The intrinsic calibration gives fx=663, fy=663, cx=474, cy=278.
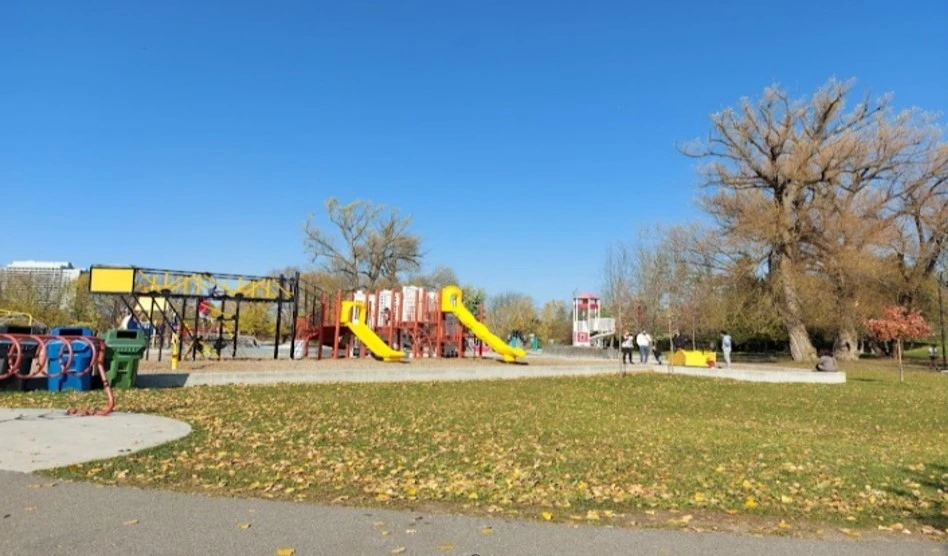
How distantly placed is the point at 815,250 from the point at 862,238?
2.32m

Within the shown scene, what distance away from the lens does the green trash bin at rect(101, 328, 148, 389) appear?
48.4ft

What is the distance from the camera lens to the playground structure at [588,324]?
54.9m

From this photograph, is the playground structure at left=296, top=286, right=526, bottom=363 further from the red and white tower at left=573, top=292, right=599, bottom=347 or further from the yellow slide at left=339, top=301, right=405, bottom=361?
the red and white tower at left=573, top=292, right=599, bottom=347

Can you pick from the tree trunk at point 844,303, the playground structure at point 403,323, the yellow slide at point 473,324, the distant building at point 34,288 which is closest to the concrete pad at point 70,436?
the playground structure at point 403,323

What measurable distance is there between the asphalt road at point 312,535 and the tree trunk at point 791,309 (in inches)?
1353

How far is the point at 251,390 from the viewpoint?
52.4 feet

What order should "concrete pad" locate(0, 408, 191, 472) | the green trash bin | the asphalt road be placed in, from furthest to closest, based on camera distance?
1. the green trash bin
2. "concrete pad" locate(0, 408, 191, 472)
3. the asphalt road

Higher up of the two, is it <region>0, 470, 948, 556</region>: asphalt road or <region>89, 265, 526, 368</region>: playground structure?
<region>89, 265, 526, 368</region>: playground structure

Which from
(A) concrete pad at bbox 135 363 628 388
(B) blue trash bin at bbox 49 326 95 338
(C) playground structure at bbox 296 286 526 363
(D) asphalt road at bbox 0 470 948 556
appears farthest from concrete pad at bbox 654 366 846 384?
(D) asphalt road at bbox 0 470 948 556

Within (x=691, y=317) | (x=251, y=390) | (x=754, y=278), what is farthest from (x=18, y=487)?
(x=691, y=317)

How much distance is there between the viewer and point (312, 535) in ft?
15.6

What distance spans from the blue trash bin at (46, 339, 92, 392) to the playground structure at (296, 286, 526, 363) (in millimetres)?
13182

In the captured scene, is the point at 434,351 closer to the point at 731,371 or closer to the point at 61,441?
the point at 731,371

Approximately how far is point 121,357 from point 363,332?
499 inches
